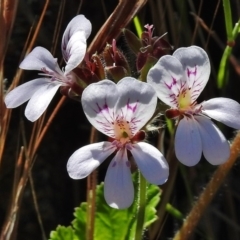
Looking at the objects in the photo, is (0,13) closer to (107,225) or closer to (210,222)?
(107,225)

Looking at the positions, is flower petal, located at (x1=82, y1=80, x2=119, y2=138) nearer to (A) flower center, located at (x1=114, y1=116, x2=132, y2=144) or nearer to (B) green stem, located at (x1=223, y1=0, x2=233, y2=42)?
(A) flower center, located at (x1=114, y1=116, x2=132, y2=144)

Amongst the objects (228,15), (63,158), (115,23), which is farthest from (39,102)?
(63,158)

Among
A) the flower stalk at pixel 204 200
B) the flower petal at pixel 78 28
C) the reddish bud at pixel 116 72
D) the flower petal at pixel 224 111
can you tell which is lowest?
the flower stalk at pixel 204 200

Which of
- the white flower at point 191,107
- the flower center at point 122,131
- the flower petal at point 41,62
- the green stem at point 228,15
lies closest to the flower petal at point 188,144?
the white flower at point 191,107

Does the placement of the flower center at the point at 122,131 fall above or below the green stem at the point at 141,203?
above

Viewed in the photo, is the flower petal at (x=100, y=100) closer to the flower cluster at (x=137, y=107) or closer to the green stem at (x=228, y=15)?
the flower cluster at (x=137, y=107)

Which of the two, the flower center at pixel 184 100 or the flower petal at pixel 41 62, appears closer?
the flower center at pixel 184 100

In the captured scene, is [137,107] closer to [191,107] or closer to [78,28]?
[191,107]

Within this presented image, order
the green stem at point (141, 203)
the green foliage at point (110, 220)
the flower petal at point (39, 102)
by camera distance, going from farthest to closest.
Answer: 1. the green foliage at point (110, 220)
2. the green stem at point (141, 203)
3. the flower petal at point (39, 102)
